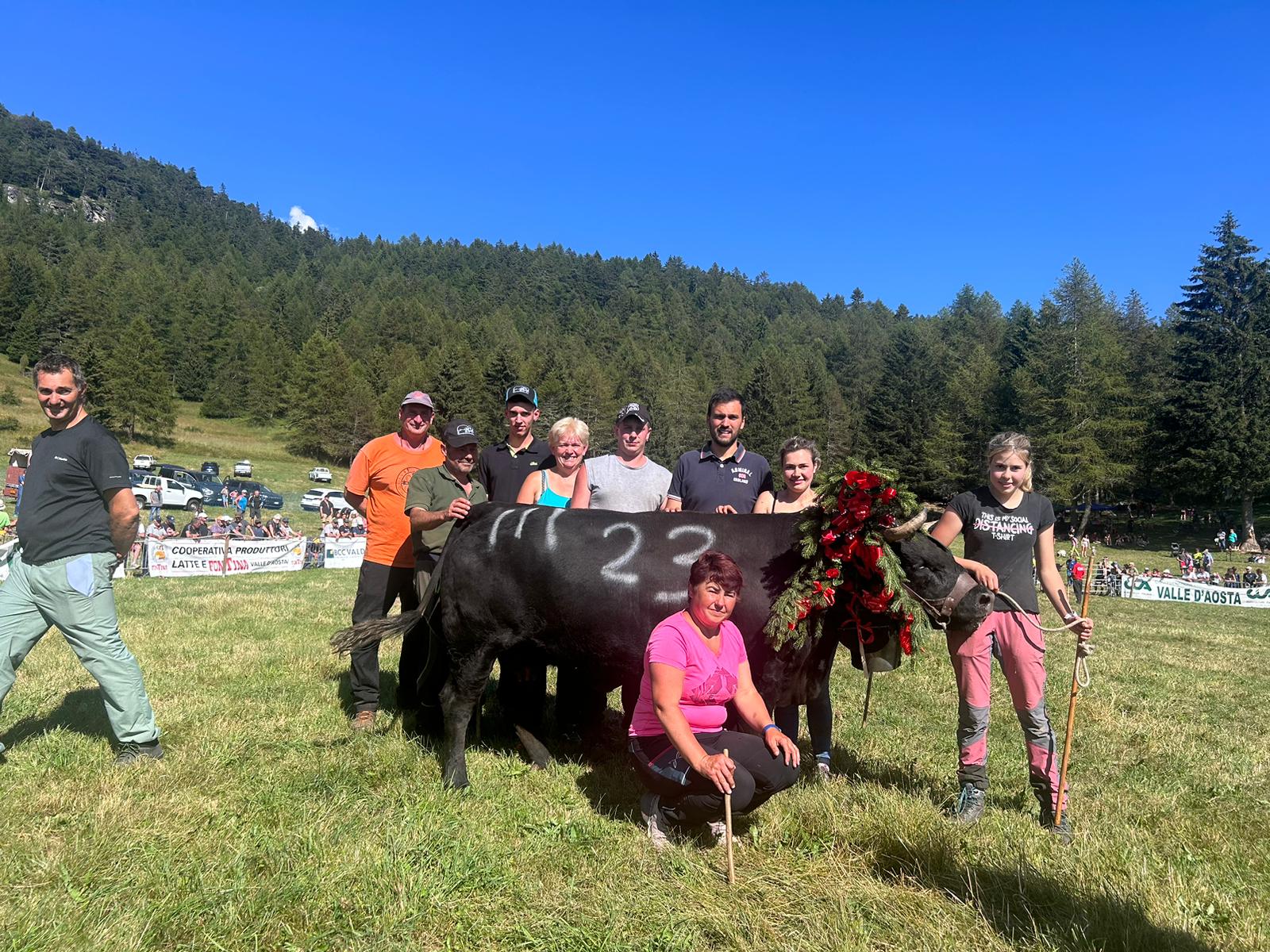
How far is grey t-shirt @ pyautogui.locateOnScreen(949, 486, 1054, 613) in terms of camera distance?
4406 mm

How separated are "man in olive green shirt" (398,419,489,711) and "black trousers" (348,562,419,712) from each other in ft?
1.07

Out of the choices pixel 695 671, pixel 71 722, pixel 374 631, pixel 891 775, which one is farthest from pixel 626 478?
pixel 71 722

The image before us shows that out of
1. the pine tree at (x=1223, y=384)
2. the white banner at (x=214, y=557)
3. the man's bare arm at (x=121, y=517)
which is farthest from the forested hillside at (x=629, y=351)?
the white banner at (x=214, y=557)

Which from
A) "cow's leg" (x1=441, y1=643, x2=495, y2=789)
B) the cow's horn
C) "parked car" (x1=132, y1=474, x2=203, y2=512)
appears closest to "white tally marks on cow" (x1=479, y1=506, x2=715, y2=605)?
"cow's leg" (x1=441, y1=643, x2=495, y2=789)

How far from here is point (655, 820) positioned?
154 inches

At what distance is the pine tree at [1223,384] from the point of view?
42875 millimetres

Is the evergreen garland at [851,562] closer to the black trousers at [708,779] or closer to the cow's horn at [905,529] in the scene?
the cow's horn at [905,529]

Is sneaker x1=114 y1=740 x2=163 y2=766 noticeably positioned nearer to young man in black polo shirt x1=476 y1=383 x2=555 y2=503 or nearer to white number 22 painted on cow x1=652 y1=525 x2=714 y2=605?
young man in black polo shirt x1=476 y1=383 x2=555 y2=503

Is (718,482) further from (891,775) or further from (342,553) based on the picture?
(342,553)

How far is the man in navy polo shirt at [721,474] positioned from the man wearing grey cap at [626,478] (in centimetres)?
13

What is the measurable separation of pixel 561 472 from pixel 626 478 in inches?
18.9

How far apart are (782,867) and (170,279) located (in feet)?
414

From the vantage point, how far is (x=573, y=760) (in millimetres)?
5246

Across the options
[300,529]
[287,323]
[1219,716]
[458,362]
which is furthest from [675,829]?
[287,323]
